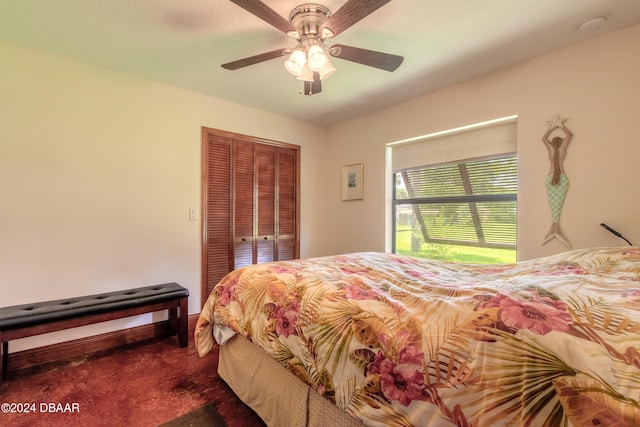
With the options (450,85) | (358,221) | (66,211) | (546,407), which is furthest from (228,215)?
(546,407)

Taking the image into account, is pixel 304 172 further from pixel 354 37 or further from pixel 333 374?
pixel 333 374

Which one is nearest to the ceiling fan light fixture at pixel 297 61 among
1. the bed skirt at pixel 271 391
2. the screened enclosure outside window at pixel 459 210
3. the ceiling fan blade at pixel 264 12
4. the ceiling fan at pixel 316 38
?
the ceiling fan at pixel 316 38

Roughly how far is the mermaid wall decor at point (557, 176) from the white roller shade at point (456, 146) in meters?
0.29

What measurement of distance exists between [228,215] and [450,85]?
261 cm

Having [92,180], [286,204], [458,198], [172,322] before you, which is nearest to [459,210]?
[458,198]

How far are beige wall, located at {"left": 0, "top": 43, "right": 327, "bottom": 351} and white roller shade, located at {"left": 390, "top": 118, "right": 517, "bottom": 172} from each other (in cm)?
208

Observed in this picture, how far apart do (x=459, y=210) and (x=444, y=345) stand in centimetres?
230

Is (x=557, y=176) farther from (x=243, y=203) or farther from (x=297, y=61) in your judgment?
(x=243, y=203)

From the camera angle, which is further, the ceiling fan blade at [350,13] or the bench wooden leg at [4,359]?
the bench wooden leg at [4,359]

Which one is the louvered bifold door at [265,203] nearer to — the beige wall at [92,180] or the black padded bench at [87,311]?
the beige wall at [92,180]

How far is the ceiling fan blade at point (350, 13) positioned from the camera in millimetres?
1265

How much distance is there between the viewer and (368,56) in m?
1.66

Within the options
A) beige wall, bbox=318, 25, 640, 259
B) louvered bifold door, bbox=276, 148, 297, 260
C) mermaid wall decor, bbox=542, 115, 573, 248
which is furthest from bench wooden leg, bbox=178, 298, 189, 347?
mermaid wall decor, bbox=542, 115, 573, 248

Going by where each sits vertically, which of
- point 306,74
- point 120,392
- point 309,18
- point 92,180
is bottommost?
point 120,392
